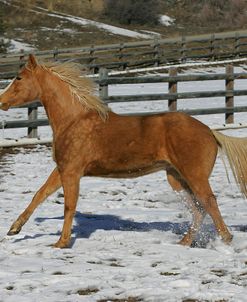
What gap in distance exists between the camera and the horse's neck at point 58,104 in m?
6.64

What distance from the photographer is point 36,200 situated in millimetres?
6652

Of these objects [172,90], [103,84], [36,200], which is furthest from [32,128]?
[36,200]

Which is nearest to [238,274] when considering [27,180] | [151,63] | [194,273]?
[194,273]

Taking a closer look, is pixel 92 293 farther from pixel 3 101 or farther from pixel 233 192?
pixel 233 192

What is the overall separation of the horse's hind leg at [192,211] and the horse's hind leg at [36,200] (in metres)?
1.07

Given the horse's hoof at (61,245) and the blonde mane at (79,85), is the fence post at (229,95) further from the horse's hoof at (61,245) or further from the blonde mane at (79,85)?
the horse's hoof at (61,245)

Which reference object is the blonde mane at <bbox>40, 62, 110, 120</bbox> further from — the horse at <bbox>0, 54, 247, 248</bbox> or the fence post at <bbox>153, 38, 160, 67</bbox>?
the fence post at <bbox>153, 38, 160, 67</bbox>

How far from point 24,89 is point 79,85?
52 centimetres

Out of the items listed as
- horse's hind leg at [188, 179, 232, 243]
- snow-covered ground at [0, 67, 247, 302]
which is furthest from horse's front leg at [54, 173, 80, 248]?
horse's hind leg at [188, 179, 232, 243]

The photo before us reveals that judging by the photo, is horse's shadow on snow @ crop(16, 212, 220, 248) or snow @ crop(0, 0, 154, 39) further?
snow @ crop(0, 0, 154, 39)

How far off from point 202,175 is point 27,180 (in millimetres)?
4244

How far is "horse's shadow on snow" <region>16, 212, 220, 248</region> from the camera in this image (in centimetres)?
681

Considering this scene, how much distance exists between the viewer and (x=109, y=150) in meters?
6.48

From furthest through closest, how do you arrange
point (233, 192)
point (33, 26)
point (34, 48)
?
point (33, 26)
point (34, 48)
point (233, 192)
